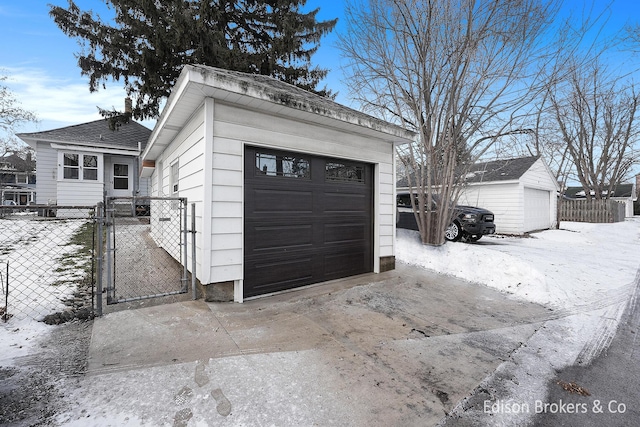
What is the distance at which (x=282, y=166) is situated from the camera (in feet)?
13.9

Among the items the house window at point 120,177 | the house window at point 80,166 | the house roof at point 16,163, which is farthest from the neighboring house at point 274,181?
the house roof at point 16,163

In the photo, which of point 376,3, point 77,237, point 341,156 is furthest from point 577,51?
point 77,237

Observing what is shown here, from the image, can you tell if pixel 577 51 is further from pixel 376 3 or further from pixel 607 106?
pixel 607 106

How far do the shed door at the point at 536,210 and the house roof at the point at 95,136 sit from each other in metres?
18.0

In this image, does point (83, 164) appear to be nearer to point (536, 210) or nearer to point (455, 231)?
point (455, 231)

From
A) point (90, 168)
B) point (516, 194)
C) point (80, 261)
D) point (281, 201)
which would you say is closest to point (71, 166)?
point (90, 168)

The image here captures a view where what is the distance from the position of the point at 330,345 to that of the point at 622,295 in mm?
4950

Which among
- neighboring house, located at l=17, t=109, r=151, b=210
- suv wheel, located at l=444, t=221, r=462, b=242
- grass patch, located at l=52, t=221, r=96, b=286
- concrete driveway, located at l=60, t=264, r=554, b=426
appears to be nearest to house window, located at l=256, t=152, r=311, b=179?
concrete driveway, located at l=60, t=264, r=554, b=426

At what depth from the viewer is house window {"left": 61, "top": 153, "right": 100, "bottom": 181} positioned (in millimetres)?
12109

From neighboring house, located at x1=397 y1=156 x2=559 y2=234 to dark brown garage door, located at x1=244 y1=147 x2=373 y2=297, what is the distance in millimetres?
7150

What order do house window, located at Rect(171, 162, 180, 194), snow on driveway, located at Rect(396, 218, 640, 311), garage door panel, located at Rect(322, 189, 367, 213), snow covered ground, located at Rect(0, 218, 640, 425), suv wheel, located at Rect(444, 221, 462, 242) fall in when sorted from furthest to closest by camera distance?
suv wheel, located at Rect(444, 221, 462, 242) < house window, located at Rect(171, 162, 180, 194) < garage door panel, located at Rect(322, 189, 367, 213) < snow on driveway, located at Rect(396, 218, 640, 311) < snow covered ground, located at Rect(0, 218, 640, 425)

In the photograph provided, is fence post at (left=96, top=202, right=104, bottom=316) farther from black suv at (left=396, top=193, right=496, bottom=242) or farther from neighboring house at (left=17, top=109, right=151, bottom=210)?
neighboring house at (left=17, top=109, right=151, bottom=210)

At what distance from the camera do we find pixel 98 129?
13547 millimetres

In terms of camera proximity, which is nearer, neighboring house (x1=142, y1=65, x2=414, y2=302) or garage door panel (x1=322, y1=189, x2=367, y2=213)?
neighboring house (x1=142, y1=65, x2=414, y2=302)
